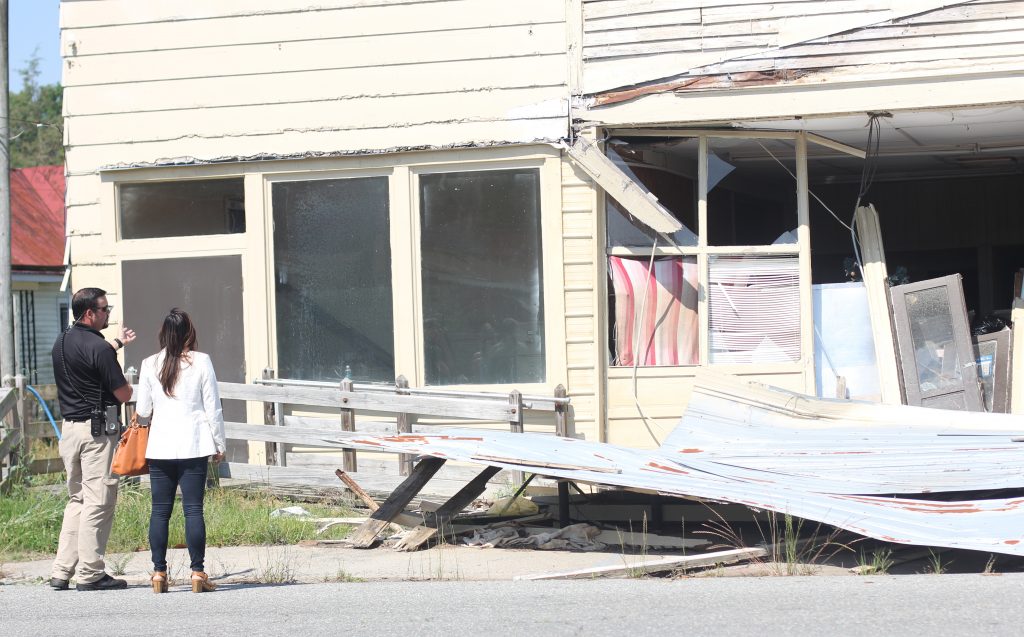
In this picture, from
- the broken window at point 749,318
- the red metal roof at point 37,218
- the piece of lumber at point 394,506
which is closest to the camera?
the piece of lumber at point 394,506

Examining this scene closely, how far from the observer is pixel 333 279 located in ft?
33.8

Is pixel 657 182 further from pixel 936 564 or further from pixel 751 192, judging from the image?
pixel 936 564

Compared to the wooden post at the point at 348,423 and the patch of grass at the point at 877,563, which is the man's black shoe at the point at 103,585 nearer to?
the wooden post at the point at 348,423

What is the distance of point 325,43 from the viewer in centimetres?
1016

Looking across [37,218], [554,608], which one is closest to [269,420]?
[554,608]

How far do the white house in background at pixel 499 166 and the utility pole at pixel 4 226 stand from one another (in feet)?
11.6

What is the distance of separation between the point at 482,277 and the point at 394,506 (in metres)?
2.70

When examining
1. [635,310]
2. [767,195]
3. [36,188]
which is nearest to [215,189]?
[635,310]

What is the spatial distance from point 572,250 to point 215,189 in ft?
11.4

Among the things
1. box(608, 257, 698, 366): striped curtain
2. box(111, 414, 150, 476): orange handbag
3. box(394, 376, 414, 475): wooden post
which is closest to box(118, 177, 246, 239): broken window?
box(394, 376, 414, 475): wooden post

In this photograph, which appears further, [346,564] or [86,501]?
[346,564]

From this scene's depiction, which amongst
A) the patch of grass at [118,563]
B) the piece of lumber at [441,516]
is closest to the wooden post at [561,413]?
the piece of lumber at [441,516]

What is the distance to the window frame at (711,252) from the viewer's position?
31.6 ft

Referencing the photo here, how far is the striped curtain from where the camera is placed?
32.1 ft
